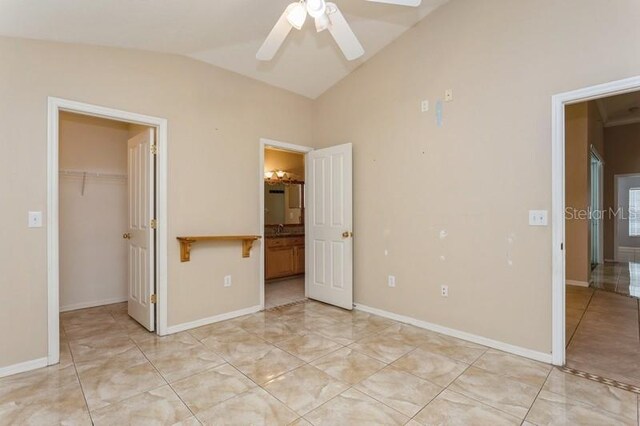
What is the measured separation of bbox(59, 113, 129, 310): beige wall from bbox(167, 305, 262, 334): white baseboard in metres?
1.65

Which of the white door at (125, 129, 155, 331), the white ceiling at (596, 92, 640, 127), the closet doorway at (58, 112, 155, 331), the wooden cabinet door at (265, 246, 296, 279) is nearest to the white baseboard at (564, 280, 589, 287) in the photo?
the white ceiling at (596, 92, 640, 127)

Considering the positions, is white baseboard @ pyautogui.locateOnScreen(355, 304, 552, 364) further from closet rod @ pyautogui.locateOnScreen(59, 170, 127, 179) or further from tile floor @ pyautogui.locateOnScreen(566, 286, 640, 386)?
closet rod @ pyautogui.locateOnScreen(59, 170, 127, 179)

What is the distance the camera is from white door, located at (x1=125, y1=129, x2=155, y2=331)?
3.22m

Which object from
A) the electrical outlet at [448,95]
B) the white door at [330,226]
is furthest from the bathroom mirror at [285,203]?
the electrical outlet at [448,95]

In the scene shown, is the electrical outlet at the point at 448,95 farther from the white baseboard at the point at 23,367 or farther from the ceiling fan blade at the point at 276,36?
the white baseboard at the point at 23,367

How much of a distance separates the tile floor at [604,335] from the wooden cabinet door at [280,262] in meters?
3.98

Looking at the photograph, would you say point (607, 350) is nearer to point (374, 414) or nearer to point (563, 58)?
point (374, 414)

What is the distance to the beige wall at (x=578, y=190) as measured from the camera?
4938mm

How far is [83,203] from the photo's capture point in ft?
13.3

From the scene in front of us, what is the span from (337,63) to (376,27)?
2.10 ft

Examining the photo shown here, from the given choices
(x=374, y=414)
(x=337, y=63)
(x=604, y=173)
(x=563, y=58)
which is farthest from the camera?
(x=604, y=173)

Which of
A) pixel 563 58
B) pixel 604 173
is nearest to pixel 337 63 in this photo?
pixel 563 58

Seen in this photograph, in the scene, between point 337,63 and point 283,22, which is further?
point 337,63

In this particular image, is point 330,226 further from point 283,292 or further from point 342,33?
point 342,33
